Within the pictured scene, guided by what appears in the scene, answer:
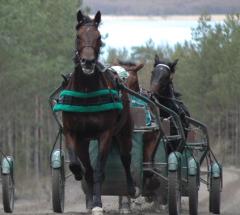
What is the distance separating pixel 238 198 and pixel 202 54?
28.0 meters

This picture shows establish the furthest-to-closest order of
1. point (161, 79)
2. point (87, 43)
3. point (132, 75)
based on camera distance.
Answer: point (161, 79) → point (132, 75) → point (87, 43)

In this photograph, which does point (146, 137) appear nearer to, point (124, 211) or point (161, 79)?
point (124, 211)

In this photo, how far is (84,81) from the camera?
35.2 feet

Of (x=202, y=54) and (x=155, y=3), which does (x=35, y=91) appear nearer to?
(x=155, y=3)

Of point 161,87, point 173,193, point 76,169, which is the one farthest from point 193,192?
point 76,169

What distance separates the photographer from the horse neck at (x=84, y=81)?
1069 cm

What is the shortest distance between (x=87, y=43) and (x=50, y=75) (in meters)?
28.2

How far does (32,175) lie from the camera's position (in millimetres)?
40312

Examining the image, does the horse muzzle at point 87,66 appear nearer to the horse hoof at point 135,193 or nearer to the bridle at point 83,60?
the bridle at point 83,60

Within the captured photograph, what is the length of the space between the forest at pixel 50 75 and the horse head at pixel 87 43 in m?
10.5

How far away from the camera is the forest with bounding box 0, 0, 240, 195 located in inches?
1344

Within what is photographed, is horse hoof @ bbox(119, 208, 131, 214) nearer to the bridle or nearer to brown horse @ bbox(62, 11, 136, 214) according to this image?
brown horse @ bbox(62, 11, 136, 214)

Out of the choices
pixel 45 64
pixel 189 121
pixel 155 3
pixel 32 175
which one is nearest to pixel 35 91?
pixel 45 64

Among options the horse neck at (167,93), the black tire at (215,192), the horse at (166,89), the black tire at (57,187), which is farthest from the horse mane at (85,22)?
the black tire at (215,192)
